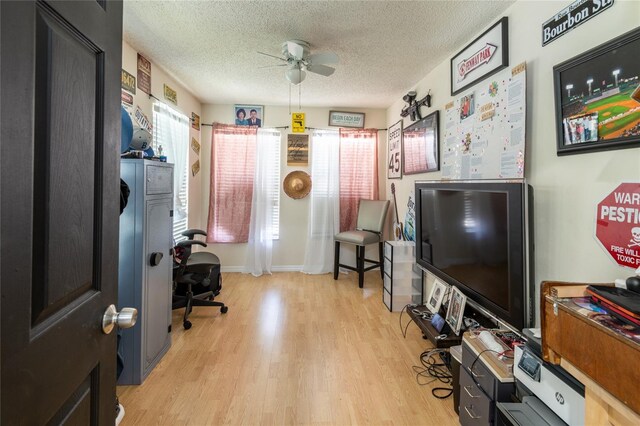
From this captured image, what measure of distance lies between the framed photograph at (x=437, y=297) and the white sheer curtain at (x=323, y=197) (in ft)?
6.85

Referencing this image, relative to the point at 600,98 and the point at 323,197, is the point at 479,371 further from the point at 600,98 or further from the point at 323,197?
the point at 323,197

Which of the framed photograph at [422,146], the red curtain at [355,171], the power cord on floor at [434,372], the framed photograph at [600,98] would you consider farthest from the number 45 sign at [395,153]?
the framed photograph at [600,98]

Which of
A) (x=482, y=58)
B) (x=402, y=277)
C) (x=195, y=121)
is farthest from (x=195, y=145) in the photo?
(x=482, y=58)

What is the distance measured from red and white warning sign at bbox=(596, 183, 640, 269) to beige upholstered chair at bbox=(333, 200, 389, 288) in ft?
8.42

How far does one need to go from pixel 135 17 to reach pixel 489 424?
3.16m

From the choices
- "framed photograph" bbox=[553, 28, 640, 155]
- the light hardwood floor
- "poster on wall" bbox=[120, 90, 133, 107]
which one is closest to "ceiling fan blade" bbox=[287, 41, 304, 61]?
"poster on wall" bbox=[120, 90, 133, 107]

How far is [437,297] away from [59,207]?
2.38m

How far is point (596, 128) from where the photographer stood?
4.25 feet

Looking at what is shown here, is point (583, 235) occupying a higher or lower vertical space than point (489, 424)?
higher

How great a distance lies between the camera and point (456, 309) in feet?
6.66

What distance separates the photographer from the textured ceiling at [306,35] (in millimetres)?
1953

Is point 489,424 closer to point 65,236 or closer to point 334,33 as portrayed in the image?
point 65,236

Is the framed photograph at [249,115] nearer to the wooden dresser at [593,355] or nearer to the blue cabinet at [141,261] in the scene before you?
the blue cabinet at [141,261]

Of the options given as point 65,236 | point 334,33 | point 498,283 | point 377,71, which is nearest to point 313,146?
point 377,71
